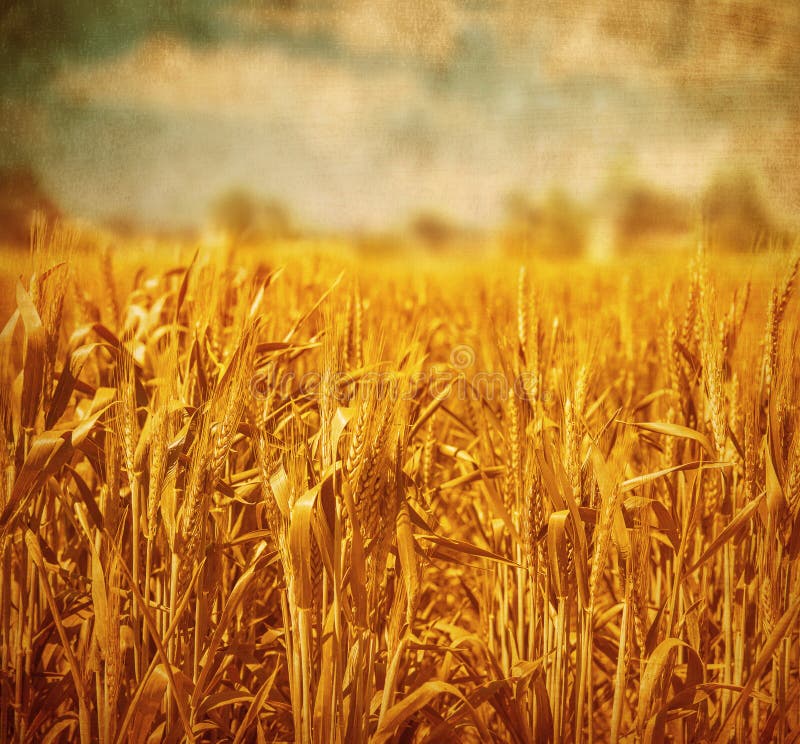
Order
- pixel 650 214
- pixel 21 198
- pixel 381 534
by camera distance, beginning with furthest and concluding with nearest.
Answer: pixel 650 214 → pixel 21 198 → pixel 381 534

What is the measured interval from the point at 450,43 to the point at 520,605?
3.54 ft

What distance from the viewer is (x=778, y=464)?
2.81 ft

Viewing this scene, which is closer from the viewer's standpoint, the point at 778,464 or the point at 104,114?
the point at 778,464

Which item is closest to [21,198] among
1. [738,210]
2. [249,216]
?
[249,216]

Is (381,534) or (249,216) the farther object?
(249,216)

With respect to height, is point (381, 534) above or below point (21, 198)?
below

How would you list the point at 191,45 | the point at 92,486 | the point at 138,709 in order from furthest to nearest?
the point at 191,45 → the point at 92,486 → the point at 138,709

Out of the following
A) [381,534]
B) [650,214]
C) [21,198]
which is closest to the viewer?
[381,534]

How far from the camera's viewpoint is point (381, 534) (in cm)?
77

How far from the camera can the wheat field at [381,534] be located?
778mm

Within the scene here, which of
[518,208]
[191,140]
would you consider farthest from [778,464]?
[191,140]

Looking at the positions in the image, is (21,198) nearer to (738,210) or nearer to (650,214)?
(650,214)

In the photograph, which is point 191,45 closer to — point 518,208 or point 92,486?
point 518,208

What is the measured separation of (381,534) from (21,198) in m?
1.10
